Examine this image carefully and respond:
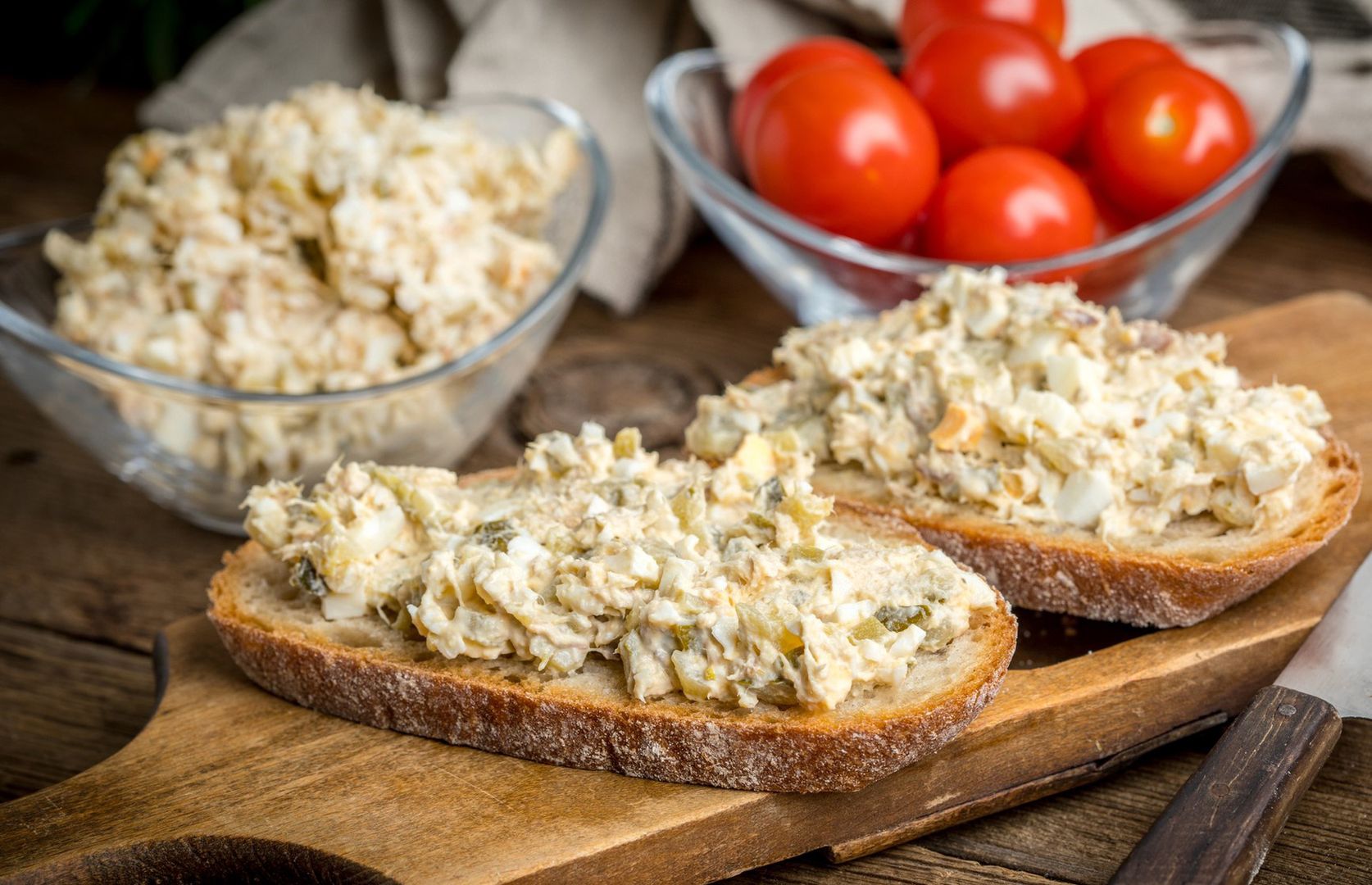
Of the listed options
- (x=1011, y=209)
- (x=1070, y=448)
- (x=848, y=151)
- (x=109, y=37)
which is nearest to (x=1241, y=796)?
(x=1070, y=448)

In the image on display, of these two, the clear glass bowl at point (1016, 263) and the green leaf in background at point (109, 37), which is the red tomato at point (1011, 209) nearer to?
the clear glass bowl at point (1016, 263)

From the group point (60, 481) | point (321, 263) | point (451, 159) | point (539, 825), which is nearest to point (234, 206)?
point (321, 263)

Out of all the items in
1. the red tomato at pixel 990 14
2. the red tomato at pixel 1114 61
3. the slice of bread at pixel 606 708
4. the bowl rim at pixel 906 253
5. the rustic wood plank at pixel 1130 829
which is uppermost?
the red tomato at pixel 990 14

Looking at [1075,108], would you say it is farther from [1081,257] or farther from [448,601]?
[448,601]

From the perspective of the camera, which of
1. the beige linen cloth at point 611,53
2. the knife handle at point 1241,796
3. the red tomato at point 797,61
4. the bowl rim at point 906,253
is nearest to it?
the knife handle at point 1241,796

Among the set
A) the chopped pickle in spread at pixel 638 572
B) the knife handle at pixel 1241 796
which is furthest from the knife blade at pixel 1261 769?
the chopped pickle in spread at pixel 638 572

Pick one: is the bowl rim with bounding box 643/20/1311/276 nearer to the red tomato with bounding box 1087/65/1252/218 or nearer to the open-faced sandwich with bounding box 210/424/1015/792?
the red tomato with bounding box 1087/65/1252/218

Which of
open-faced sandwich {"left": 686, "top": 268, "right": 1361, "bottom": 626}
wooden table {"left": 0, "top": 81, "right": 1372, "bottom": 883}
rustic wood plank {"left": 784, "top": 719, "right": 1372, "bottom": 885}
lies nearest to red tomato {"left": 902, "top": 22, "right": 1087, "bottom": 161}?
wooden table {"left": 0, "top": 81, "right": 1372, "bottom": 883}

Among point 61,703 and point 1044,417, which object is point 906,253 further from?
point 61,703
